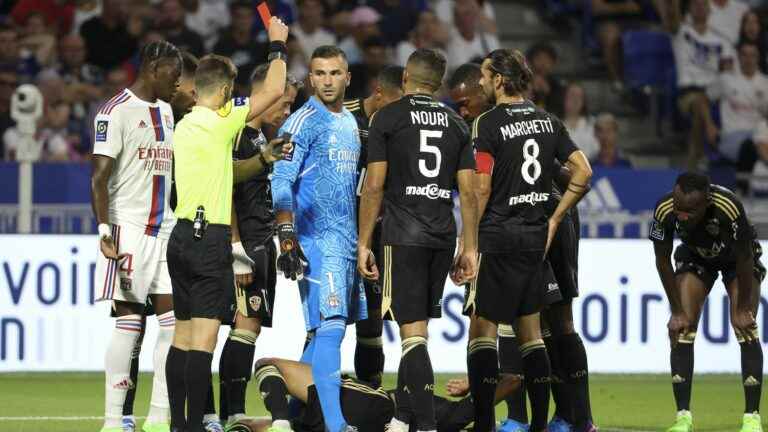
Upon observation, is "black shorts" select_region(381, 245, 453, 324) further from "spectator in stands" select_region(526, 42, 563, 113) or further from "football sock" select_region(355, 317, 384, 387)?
"spectator in stands" select_region(526, 42, 563, 113)

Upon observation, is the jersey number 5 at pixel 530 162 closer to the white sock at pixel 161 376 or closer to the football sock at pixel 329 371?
the football sock at pixel 329 371

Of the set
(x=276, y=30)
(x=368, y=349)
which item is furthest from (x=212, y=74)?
(x=368, y=349)

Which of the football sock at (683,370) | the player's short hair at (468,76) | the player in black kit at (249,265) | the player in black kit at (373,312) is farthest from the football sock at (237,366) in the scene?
the football sock at (683,370)

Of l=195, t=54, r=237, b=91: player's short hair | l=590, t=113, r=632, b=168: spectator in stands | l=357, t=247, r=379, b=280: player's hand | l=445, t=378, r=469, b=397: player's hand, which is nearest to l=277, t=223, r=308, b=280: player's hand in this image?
l=357, t=247, r=379, b=280: player's hand

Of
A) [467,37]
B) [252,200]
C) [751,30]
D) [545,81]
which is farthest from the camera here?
[751,30]

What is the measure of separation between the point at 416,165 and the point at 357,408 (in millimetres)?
1478

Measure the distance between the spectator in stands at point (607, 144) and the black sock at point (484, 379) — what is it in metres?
9.51

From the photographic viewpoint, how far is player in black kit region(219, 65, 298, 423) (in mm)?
9500

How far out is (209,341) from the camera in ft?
28.1

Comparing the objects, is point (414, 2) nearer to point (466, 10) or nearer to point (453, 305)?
point (466, 10)

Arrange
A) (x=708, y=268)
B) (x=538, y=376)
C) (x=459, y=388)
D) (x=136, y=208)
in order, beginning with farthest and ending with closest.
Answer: (x=708, y=268), (x=459, y=388), (x=538, y=376), (x=136, y=208)

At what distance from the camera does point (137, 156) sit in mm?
9164

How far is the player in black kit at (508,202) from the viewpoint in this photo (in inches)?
356

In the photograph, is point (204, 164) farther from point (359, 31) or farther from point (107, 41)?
point (359, 31)
